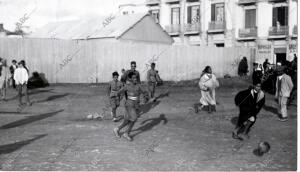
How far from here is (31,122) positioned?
12.0 meters

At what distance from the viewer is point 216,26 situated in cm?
Answer: 3603

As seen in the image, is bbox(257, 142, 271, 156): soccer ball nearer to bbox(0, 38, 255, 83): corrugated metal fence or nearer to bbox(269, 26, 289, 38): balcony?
bbox(0, 38, 255, 83): corrugated metal fence

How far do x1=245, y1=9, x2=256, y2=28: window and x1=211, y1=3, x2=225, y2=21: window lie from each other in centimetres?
190

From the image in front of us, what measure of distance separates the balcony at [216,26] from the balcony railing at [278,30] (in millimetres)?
3786

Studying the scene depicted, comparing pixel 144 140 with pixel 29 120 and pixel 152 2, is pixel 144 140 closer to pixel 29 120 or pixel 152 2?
pixel 29 120

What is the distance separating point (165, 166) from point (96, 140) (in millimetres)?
2506

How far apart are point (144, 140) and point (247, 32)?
86.7ft

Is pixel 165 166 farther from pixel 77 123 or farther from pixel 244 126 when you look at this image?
pixel 77 123

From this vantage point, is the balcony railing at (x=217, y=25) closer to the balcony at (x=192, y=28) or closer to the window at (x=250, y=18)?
the balcony at (x=192, y=28)

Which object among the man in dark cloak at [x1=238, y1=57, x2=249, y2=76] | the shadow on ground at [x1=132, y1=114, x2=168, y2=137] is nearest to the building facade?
the man in dark cloak at [x1=238, y1=57, x2=249, y2=76]

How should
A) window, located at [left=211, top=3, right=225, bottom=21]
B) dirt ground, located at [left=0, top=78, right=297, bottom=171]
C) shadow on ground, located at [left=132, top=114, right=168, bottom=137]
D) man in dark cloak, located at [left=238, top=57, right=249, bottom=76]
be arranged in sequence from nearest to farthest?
dirt ground, located at [left=0, top=78, right=297, bottom=171] < shadow on ground, located at [left=132, top=114, right=168, bottom=137] < man in dark cloak, located at [left=238, top=57, right=249, bottom=76] < window, located at [left=211, top=3, right=225, bottom=21]

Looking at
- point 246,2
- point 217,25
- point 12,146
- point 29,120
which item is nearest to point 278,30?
point 246,2

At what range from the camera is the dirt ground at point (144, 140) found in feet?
25.1

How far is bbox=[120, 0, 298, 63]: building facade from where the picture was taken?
3288cm
